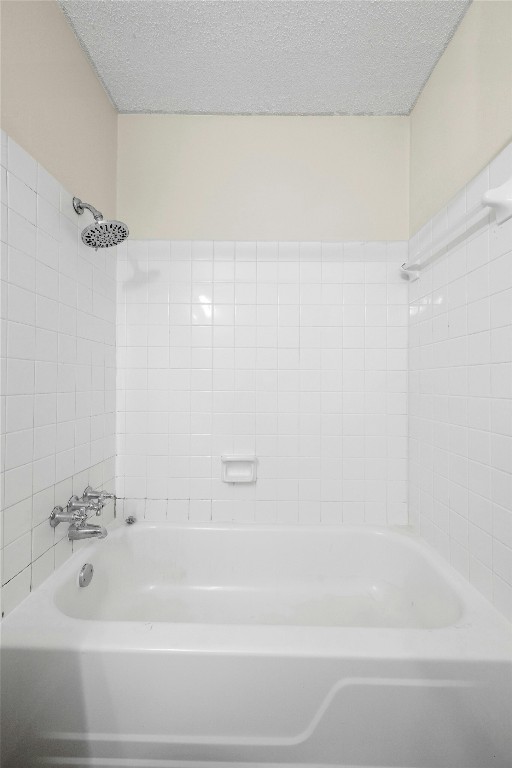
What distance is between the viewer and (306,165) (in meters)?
1.72

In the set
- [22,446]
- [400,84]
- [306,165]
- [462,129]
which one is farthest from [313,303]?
[22,446]

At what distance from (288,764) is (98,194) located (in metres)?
2.02

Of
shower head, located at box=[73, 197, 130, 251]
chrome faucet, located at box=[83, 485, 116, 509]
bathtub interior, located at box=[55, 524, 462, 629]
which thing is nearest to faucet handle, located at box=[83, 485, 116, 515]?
chrome faucet, located at box=[83, 485, 116, 509]

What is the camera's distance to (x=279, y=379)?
174 cm

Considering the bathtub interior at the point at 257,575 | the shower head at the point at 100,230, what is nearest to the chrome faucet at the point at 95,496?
the bathtub interior at the point at 257,575

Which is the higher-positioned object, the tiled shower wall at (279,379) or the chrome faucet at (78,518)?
the tiled shower wall at (279,379)

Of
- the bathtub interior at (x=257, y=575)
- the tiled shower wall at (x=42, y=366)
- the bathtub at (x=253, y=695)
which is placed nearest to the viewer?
the bathtub at (x=253, y=695)

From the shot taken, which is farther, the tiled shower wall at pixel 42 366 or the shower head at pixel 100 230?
the shower head at pixel 100 230

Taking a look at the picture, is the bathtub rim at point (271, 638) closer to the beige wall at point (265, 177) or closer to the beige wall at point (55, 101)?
the beige wall at point (55, 101)

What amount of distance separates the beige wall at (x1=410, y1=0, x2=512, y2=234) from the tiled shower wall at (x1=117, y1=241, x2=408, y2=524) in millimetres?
335

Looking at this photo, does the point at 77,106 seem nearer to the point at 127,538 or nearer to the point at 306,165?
the point at 306,165

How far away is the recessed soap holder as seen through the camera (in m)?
1.70

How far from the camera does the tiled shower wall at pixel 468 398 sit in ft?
3.39

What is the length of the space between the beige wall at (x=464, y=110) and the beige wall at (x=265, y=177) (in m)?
0.15
